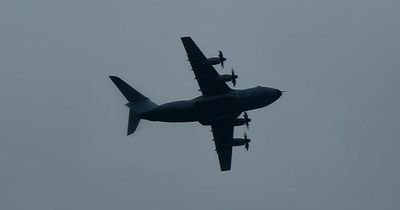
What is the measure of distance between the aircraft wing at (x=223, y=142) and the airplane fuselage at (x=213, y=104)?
5.38 metres

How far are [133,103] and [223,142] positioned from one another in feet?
40.1

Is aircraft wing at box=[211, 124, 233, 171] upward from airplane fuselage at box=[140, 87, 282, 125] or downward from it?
downward

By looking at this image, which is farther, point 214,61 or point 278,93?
point 278,93

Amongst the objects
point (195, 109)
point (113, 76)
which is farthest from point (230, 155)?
point (113, 76)

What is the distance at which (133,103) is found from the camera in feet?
304

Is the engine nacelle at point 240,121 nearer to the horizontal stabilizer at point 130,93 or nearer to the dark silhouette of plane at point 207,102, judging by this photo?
the dark silhouette of plane at point 207,102

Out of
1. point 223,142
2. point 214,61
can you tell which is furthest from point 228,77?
point 223,142

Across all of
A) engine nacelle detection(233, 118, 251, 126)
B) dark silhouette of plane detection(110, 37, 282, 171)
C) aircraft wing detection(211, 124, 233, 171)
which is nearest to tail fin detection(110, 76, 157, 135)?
dark silhouette of plane detection(110, 37, 282, 171)

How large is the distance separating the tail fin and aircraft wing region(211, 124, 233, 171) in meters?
8.51

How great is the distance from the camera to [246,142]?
315 feet

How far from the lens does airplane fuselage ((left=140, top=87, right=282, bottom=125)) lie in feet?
290

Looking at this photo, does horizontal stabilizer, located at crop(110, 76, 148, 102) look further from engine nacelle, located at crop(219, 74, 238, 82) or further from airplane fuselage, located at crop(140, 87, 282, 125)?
engine nacelle, located at crop(219, 74, 238, 82)

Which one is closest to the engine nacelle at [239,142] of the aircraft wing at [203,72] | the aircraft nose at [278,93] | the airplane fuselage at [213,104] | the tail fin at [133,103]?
the airplane fuselage at [213,104]

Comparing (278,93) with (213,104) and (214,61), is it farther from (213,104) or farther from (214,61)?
(214,61)
